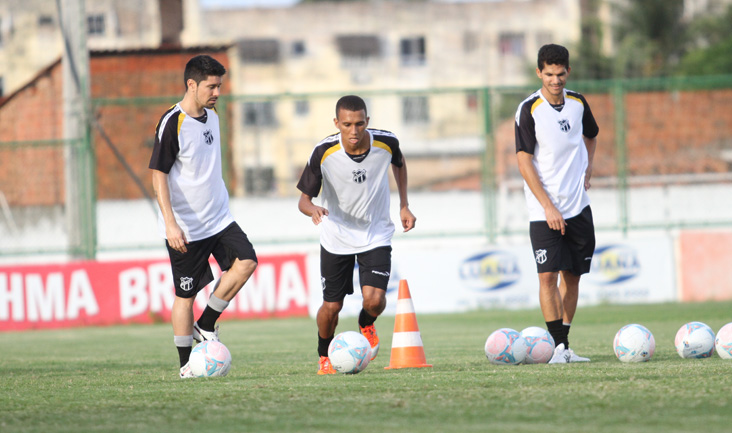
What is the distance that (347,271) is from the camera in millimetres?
7578

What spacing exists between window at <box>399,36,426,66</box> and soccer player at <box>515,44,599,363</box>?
43.8m

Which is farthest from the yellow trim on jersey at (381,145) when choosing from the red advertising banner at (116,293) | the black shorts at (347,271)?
the red advertising banner at (116,293)

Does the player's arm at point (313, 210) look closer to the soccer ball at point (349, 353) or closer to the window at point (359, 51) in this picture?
the soccer ball at point (349, 353)

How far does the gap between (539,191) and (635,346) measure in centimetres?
129

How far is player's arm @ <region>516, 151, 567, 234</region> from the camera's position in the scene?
7395mm

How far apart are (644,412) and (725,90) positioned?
1921 cm

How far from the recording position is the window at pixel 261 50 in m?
51.1

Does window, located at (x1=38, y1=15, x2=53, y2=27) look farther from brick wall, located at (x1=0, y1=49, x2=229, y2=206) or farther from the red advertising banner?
the red advertising banner

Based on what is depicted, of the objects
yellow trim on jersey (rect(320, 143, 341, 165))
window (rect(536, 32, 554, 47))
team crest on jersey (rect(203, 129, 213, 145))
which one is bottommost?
yellow trim on jersey (rect(320, 143, 341, 165))

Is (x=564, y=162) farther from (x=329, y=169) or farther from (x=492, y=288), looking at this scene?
(x=492, y=288)

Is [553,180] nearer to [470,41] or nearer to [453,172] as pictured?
[453,172]

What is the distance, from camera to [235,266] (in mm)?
7324

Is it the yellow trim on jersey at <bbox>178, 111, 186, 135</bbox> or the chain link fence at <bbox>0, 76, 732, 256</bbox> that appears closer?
the yellow trim on jersey at <bbox>178, 111, 186, 135</bbox>

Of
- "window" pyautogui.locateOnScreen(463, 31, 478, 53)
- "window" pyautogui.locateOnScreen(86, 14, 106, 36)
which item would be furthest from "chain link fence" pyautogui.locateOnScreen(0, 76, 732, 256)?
"window" pyautogui.locateOnScreen(463, 31, 478, 53)
